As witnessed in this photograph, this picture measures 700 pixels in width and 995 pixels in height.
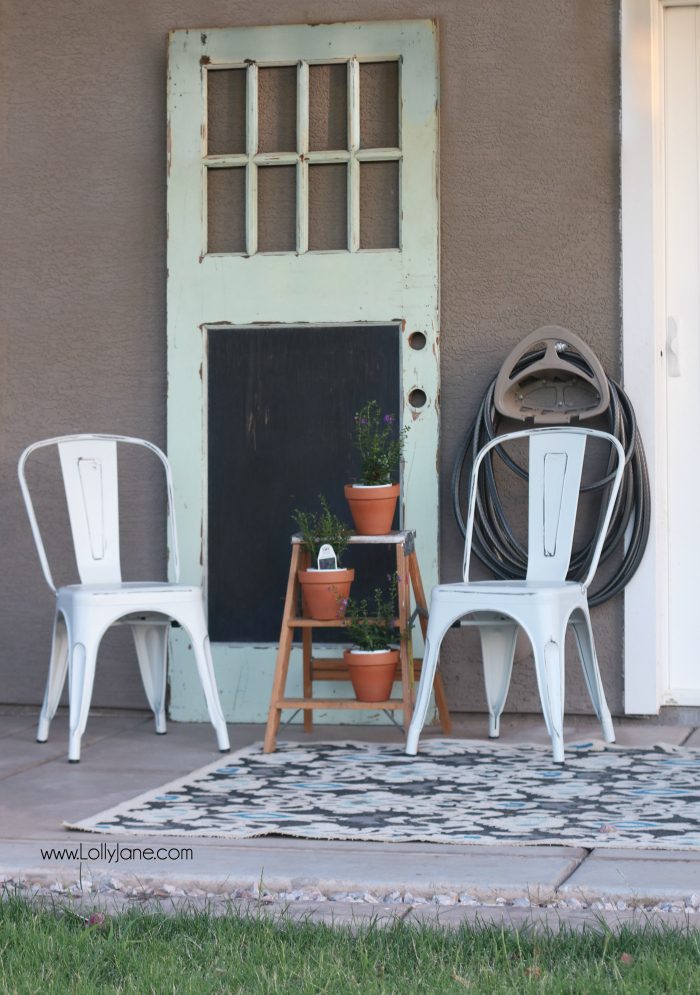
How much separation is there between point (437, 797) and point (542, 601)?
2.21 ft

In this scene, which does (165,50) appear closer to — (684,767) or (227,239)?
(227,239)

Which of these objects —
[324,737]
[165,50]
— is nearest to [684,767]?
[324,737]

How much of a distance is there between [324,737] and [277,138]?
76.2 inches

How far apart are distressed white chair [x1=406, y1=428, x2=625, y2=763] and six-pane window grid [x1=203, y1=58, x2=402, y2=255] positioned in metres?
0.92

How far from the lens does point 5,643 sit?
4617mm

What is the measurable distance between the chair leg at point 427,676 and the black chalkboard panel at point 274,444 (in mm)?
682

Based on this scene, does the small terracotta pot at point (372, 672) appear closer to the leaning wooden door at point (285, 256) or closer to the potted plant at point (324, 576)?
the potted plant at point (324, 576)

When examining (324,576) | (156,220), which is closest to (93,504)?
(324,576)

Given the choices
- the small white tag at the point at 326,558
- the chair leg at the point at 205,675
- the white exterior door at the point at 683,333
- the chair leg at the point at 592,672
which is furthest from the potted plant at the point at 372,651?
the white exterior door at the point at 683,333

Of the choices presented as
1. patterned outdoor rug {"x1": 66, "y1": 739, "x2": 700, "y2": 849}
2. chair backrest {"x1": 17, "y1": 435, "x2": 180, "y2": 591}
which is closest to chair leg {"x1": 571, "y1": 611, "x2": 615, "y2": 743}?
patterned outdoor rug {"x1": 66, "y1": 739, "x2": 700, "y2": 849}

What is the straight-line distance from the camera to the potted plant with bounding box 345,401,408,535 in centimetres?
396

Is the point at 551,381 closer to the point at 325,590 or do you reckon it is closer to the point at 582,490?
the point at 582,490

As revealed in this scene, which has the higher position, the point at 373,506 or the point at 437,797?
the point at 373,506

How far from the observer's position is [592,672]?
3.88m
